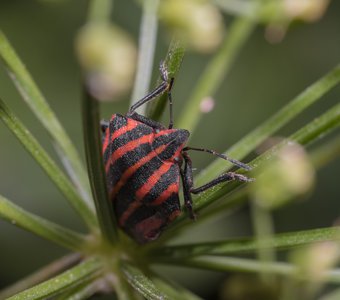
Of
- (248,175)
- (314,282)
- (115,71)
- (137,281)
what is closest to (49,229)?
(137,281)

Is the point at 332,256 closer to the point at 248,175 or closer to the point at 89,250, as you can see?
the point at 248,175

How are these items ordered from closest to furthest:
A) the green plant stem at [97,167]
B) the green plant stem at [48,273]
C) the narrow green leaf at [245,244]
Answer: the green plant stem at [97,167] → the narrow green leaf at [245,244] → the green plant stem at [48,273]

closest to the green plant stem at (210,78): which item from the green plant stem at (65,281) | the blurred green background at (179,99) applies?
the green plant stem at (65,281)

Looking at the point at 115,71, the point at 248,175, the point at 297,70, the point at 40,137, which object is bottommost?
the point at 115,71

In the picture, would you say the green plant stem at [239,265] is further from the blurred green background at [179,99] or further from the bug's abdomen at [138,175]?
the blurred green background at [179,99]

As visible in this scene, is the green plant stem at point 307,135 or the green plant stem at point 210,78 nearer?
the green plant stem at point 307,135

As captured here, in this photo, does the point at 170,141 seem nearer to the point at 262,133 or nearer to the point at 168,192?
the point at 168,192
